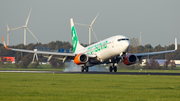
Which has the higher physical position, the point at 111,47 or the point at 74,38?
the point at 74,38

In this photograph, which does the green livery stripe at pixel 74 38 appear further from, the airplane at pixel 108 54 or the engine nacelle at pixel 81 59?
the engine nacelle at pixel 81 59

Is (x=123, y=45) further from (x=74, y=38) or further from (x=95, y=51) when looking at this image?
(x=74, y=38)

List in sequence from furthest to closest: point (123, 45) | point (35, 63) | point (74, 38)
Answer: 1. point (35, 63)
2. point (74, 38)
3. point (123, 45)

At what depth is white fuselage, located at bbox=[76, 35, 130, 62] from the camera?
45628 millimetres

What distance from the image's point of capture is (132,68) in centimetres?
7306

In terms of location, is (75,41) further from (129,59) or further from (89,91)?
(89,91)

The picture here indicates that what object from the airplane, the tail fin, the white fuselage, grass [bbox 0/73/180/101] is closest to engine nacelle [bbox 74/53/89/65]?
the airplane

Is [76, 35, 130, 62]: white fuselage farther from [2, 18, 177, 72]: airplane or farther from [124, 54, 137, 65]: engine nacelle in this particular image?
[124, 54, 137, 65]: engine nacelle

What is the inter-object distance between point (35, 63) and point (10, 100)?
80558 millimetres

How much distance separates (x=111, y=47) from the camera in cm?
4719

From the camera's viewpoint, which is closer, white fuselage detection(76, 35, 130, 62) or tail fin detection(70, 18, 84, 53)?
white fuselage detection(76, 35, 130, 62)

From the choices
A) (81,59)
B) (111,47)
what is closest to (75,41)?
(81,59)

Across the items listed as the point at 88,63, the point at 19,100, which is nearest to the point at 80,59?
the point at 88,63

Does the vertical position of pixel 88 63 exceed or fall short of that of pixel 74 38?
it falls short
